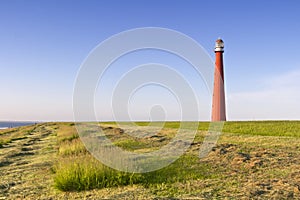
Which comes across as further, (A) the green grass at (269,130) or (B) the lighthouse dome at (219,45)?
(B) the lighthouse dome at (219,45)

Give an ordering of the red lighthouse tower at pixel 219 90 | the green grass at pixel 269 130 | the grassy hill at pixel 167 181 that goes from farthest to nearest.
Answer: the red lighthouse tower at pixel 219 90 → the green grass at pixel 269 130 → the grassy hill at pixel 167 181

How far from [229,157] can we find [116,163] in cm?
513

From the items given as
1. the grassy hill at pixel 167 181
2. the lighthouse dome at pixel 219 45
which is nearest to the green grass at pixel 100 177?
the grassy hill at pixel 167 181

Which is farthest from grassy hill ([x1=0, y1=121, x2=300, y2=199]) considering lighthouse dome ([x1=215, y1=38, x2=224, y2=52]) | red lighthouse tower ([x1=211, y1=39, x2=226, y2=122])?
lighthouse dome ([x1=215, y1=38, x2=224, y2=52])

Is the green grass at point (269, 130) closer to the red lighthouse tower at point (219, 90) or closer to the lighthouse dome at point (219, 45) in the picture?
the red lighthouse tower at point (219, 90)

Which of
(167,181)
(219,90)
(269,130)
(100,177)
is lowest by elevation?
(167,181)

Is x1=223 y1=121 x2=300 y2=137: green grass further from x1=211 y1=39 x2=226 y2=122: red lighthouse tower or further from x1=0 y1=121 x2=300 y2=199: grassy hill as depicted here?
x1=0 y1=121 x2=300 y2=199: grassy hill

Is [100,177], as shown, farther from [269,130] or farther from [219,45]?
[219,45]

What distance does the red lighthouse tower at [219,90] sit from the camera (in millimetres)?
43438

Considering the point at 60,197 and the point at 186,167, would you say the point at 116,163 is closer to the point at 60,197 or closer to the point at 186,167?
the point at 60,197

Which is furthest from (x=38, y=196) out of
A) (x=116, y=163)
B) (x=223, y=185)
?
(x=223, y=185)

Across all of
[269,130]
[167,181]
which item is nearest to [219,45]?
[269,130]

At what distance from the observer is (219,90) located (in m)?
43.9

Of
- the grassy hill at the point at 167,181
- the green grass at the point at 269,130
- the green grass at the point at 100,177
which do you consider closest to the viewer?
the grassy hill at the point at 167,181
